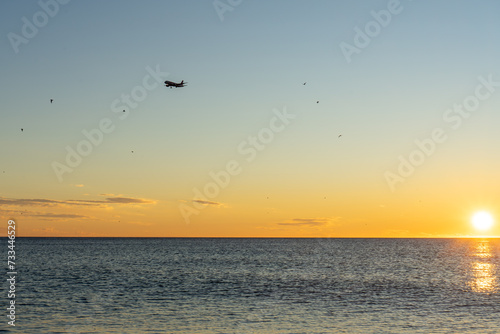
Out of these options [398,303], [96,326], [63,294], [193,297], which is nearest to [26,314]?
[96,326]

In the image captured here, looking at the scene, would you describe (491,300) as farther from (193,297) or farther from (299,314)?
(193,297)

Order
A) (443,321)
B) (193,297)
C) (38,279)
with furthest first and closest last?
(38,279) < (193,297) < (443,321)

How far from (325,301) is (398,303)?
24.8 ft

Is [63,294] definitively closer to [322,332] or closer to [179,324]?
[179,324]

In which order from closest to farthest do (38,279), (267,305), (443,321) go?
1. (443,321)
2. (267,305)
3. (38,279)

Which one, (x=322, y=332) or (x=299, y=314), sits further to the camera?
(x=299, y=314)

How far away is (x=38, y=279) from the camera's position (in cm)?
7444

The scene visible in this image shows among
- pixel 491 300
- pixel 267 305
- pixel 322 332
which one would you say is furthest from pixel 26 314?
pixel 491 300

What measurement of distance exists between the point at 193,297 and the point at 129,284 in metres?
16.3

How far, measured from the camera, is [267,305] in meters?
51.4

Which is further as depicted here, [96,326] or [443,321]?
[443,321]

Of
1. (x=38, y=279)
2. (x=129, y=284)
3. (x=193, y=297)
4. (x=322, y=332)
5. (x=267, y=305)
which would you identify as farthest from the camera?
(x=38, y=279)

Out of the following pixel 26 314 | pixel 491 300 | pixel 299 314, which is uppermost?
pixel 491 300

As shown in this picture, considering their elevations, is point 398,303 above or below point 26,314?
above
